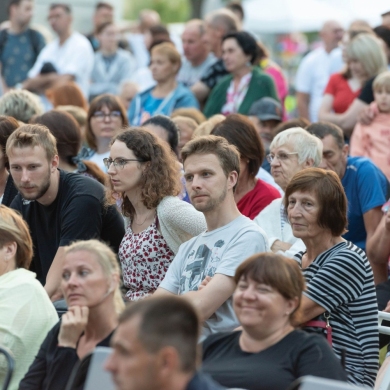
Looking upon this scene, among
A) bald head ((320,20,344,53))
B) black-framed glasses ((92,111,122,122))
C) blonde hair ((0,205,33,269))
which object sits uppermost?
bald head ((320,20,344,53))

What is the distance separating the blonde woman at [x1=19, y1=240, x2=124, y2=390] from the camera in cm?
383

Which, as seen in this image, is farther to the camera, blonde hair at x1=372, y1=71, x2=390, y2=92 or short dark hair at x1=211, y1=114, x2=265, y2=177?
blonde hair at x1=372, y1=71, x2=390, y2=92

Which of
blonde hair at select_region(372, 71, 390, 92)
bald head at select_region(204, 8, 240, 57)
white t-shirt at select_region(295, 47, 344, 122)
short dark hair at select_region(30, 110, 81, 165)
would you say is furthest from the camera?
white t-shirt at select_region(295, 47, 344, 122)

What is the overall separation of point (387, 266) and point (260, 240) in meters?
1.46

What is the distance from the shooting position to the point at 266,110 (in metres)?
7.55

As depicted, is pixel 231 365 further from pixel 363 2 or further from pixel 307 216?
pixel 363 2

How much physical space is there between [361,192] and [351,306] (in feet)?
5.90

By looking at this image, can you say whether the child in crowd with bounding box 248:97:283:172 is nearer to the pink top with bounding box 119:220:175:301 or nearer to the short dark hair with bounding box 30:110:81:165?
the short dark hair with bounding box 30:110:81:165

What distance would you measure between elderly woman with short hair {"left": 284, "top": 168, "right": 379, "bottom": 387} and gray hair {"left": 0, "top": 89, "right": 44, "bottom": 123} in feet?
11.3

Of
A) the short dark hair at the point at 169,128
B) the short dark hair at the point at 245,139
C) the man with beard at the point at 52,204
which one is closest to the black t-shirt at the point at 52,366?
→ the man with beard at the point at 52,204

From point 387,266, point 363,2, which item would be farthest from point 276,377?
point 363,2

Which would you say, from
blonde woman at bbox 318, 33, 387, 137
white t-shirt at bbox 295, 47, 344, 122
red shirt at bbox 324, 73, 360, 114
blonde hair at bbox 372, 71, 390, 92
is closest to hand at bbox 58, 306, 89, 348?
blonde hair at bbox 372, 71, 390, 92

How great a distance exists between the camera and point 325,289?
4105 millimetres

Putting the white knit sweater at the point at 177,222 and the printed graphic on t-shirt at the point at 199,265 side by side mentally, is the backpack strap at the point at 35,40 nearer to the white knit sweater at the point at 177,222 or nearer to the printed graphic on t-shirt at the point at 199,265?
the white knit sweater at the point at 177,222
